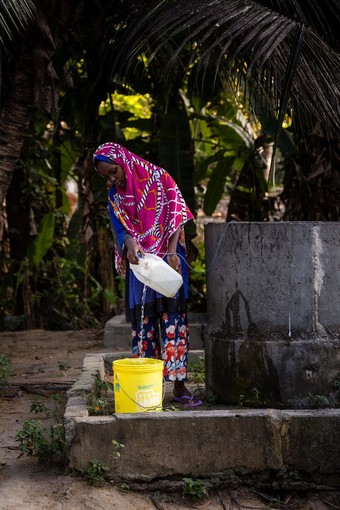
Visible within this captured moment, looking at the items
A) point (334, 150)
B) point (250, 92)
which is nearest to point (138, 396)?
point (250, 92)

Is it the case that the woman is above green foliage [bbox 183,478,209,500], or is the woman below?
above

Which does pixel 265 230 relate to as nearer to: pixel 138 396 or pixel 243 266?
pixel 243 266

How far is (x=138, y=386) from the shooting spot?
4.29m

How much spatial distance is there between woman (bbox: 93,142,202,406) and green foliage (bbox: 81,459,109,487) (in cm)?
104

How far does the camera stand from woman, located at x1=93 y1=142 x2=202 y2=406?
495 cm

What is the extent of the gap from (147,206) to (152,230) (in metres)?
0.15

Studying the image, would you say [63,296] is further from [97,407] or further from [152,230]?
[97,407]

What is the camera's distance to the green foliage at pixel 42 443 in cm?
403

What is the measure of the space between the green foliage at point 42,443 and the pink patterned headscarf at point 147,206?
4.35 ft

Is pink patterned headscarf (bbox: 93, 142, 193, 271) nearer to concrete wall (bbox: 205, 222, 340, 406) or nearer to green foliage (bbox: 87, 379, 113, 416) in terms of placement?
concrete wall (bbox: 205, 222, 340, 406)

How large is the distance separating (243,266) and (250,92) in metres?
1.53

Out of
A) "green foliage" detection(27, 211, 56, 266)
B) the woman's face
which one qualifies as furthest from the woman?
"green foliage" detection(27, 211, 56, 266)

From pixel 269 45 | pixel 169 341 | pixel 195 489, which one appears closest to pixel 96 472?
pixel 195 489

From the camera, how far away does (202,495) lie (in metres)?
3.94
